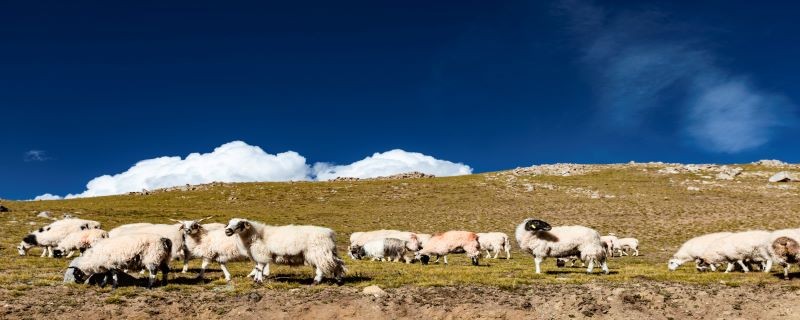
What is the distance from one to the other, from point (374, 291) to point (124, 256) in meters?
8.10

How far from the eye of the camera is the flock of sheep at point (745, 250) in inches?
728

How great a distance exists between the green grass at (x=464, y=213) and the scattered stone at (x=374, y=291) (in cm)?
149

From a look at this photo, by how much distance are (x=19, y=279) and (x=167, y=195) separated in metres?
81.3

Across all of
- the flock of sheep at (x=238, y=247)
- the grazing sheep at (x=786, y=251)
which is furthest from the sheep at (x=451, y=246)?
the grazing sheep at (x=786, y=251)

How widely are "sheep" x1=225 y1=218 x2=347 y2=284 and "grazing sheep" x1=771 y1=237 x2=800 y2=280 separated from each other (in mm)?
15745

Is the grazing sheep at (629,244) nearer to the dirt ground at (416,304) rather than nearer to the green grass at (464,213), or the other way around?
the green grass at (464,213)

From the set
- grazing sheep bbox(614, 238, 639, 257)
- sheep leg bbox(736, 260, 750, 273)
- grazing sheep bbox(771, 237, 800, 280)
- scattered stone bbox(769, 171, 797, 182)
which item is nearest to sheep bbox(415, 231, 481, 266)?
sheep leg bbox(736, 260, 750, 273)

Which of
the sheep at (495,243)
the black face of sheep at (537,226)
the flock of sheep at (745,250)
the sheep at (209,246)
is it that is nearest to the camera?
the flock of sheep at (745,250)

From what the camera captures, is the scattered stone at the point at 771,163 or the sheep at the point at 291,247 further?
the scattered stone at the point at 771,163

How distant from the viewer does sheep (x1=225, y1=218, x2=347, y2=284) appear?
57.7 ft

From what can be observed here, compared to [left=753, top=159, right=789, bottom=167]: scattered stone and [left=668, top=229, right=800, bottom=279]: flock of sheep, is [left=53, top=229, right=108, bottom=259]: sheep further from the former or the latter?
[left=753, top=159, right=789, bottom=167]: scattered stone

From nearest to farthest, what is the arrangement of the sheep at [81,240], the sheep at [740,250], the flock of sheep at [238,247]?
the flock of sheep at [238,247] < the sheep at [740,250] < the sheep at [81,240]

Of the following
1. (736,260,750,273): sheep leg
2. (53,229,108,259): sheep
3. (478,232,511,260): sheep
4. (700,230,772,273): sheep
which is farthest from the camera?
(478,232,511,260): sheep

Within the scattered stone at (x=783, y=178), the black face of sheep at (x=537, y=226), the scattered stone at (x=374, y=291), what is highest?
the scattered stone at (x=783, y=178)
